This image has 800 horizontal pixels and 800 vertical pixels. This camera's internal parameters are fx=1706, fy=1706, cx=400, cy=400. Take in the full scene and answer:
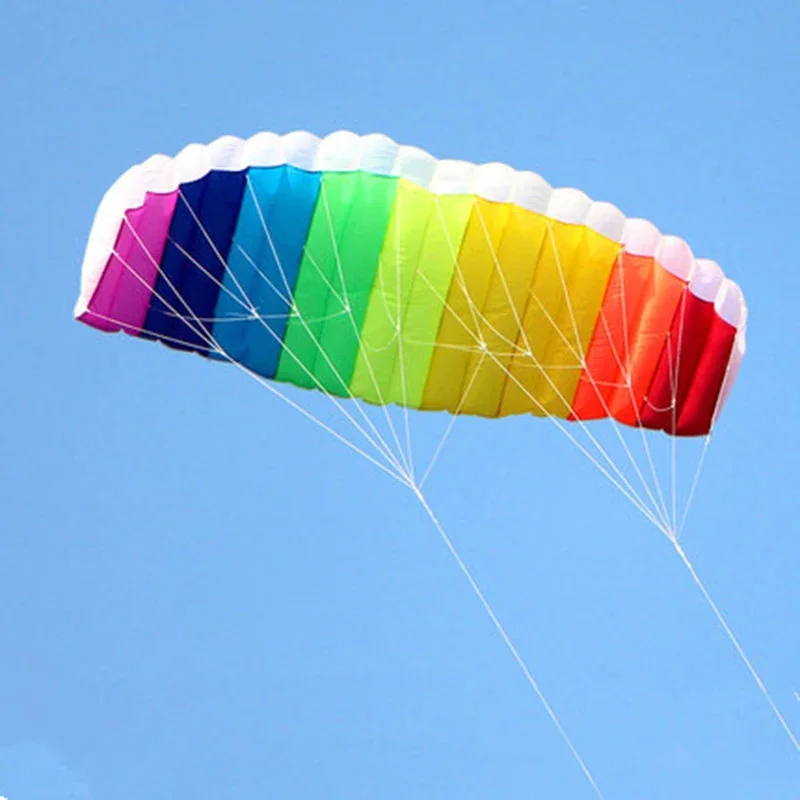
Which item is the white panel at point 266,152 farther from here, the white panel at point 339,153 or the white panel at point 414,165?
the white panel at point 414,165

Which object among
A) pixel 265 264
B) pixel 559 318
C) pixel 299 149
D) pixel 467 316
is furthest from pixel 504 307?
pixel 299 149

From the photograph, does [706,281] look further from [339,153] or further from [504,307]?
[339,153]

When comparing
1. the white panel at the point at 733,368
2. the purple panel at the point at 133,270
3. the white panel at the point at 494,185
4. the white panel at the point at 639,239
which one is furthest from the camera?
the white panel at the point at 733,368

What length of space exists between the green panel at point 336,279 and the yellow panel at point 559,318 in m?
Answer: 1.48

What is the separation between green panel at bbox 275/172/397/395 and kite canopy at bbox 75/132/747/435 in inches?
0.6

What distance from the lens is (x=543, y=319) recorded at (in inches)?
604

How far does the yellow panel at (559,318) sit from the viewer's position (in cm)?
1513

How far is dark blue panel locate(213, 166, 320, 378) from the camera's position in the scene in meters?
14.9

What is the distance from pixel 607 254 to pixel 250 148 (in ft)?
10.8

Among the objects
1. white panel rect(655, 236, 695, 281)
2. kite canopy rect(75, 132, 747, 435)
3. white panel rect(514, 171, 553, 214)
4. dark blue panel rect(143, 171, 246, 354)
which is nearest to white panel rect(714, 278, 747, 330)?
kite canopy rect(75, 132, 747, 435)

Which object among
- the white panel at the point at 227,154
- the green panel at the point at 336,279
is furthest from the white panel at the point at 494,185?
the white panel at the point at 227,154

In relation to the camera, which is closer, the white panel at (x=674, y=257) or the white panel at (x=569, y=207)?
the white panel at (x=569, y=207)

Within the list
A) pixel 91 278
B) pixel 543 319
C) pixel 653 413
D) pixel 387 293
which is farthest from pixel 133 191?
pixel 653 413

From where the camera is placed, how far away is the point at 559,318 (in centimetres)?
1539
